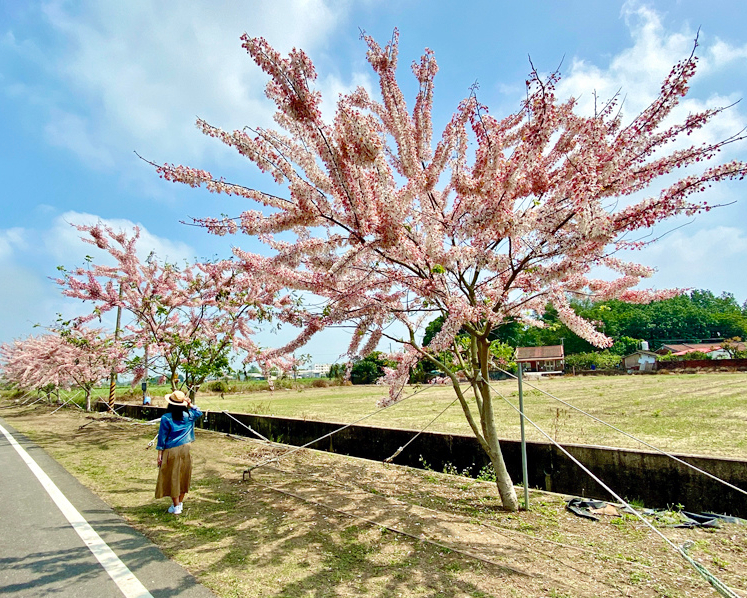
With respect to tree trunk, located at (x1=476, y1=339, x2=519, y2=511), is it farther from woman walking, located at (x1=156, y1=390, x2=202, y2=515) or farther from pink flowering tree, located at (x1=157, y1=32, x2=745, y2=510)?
woman walking, located at (x1=156, y1=390, x2=202, y2=515)

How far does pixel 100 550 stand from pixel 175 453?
1.55m

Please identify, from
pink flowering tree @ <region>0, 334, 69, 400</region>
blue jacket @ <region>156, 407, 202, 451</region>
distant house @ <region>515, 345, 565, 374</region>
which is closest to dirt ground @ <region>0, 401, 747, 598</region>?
blue jacket @ <region>156, 407, 202, 451</region>

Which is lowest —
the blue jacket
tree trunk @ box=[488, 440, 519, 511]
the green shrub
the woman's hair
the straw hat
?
tree trunk @ box=[488, 440, 519, 511]

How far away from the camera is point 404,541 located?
4367 mm

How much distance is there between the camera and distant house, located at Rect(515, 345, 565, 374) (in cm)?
7114

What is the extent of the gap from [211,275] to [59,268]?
5074mm

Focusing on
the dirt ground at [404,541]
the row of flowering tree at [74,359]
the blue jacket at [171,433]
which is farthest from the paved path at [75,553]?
the row of flowering tree at [74,359]

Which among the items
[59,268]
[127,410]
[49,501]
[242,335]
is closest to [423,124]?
[49,501]

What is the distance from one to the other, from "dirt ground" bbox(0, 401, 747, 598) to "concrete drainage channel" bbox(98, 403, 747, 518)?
24.0 inches

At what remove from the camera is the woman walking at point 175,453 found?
552cm

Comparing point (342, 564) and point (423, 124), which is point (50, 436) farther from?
point (423, 124)

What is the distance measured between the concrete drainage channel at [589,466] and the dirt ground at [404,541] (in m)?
0.61

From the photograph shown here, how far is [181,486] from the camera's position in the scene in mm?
5652

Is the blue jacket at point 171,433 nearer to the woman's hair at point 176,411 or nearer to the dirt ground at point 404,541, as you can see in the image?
the woman's hair at point 176,411
